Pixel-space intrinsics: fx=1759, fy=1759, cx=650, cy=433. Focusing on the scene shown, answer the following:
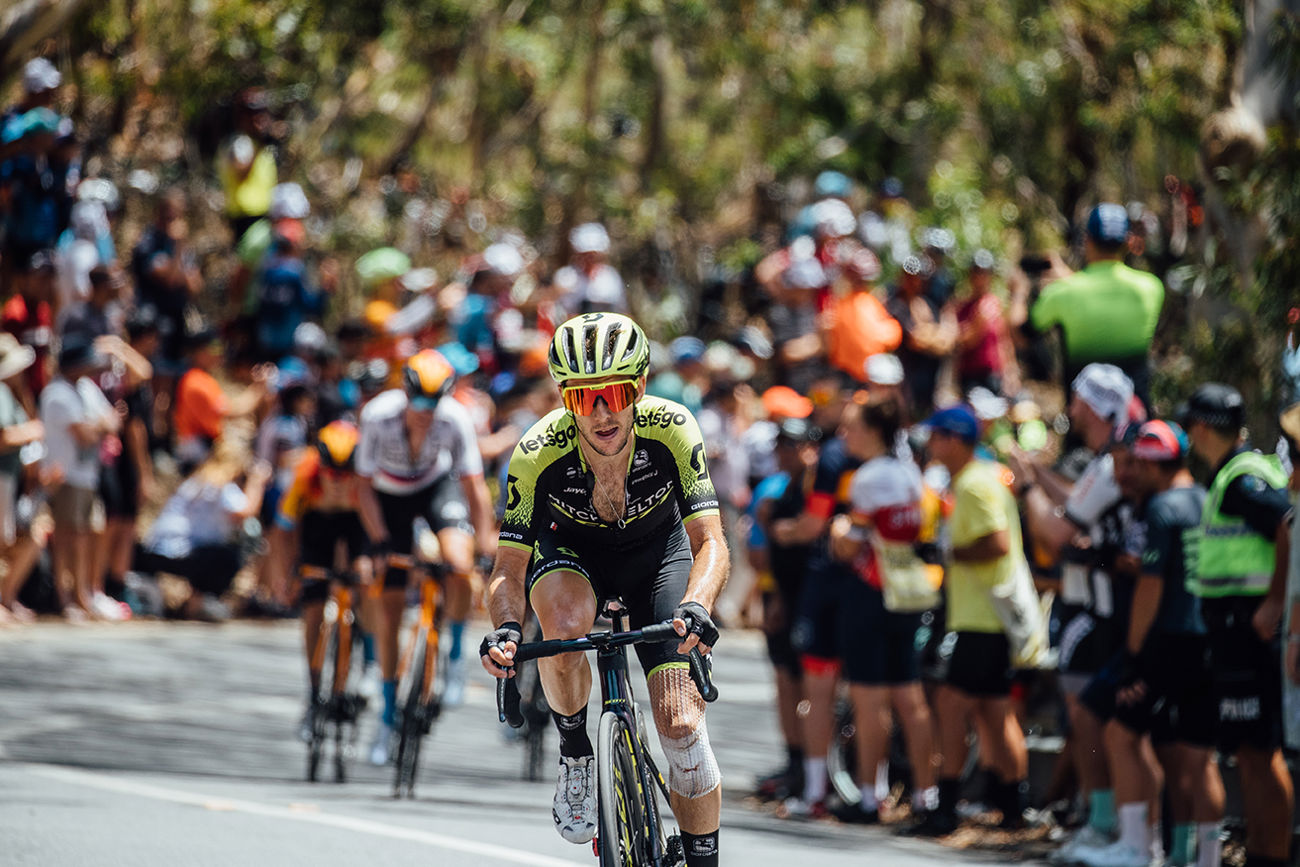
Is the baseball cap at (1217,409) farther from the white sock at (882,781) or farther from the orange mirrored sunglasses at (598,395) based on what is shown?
the orange mirrored sunglasses at (598,395)

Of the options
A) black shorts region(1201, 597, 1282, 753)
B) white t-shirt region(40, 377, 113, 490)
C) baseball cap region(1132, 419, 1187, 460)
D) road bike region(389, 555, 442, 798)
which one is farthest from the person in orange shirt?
black shorts region(1201, 597, 1282, 753)

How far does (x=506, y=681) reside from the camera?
6.12 metres

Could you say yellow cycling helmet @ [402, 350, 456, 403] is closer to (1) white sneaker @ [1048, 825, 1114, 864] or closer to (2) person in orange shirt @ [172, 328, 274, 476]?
(1) white sneaker @ [1048, 825, 1114, 864]

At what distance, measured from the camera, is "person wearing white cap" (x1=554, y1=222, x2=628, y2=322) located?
16906mm

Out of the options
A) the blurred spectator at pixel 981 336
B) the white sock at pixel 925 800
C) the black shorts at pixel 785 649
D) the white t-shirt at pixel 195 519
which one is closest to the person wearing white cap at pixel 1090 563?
the white sock at pixel 925 800

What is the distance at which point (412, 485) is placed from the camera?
11.2 meters

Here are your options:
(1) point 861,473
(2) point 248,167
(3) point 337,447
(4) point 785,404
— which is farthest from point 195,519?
(1) point 861,473

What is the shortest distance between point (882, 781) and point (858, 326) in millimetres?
4898

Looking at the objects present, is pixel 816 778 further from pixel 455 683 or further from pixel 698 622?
pixel 698 622

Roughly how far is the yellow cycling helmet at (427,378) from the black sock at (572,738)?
4.54 m

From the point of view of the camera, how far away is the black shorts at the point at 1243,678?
27.5ft

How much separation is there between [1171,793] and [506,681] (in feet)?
14.4

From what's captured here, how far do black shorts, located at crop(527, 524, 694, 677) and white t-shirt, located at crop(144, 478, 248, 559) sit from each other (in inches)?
384

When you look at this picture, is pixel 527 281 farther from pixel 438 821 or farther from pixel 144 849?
pixel 144 849
